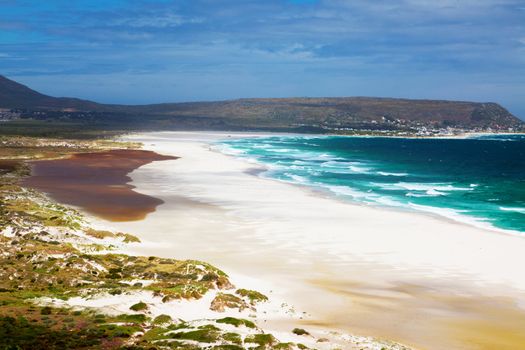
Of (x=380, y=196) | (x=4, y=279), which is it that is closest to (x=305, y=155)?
(x=380, y=196)

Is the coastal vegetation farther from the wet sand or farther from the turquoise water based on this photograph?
the turquoise water

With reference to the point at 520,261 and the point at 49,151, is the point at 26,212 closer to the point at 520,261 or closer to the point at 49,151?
the point at 520,261

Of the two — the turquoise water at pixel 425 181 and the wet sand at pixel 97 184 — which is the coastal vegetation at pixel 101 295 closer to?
the wet sand at pixel 97 184

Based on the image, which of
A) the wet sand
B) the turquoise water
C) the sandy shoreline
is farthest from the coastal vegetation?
the turquoise water

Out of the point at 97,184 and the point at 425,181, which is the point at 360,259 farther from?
the point at 425,181

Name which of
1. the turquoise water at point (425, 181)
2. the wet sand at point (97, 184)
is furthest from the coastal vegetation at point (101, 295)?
A: the turquoise water at point (425, 181)
